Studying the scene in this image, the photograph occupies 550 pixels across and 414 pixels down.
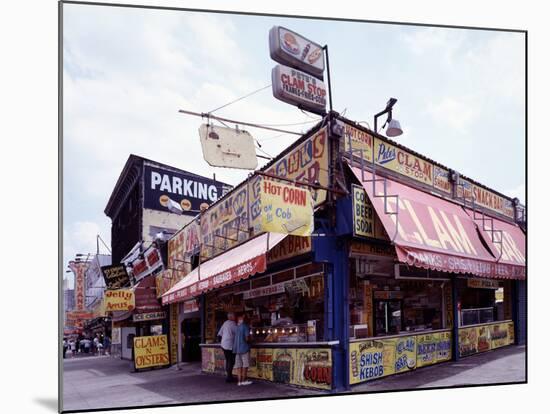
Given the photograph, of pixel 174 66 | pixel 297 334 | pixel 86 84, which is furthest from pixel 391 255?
pixel 86 84

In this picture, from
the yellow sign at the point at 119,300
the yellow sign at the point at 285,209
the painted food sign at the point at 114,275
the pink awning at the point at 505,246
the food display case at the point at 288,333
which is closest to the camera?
the yellow sign at the point at 285,209

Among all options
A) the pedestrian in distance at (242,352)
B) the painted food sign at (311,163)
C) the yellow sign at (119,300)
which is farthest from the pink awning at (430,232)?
the yellow sign at (119,300)

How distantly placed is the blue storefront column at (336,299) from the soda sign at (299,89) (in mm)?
2338

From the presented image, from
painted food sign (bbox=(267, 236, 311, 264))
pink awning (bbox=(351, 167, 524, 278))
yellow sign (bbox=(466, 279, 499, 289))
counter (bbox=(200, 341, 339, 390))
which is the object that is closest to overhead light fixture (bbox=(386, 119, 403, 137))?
pink awning (bbox=(351, 167, 524, 278))

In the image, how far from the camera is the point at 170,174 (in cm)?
2336

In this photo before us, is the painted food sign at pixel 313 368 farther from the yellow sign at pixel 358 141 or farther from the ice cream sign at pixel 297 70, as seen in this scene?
the ice cream sign at pixel 297 70

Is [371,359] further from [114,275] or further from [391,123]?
[114,275]

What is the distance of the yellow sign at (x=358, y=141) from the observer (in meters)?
9.87

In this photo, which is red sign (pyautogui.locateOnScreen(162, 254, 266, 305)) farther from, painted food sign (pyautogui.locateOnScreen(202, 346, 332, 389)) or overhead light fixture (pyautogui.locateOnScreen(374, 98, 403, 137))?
overhead light fixture (pyautogui.locateOnScreen(374, 98, 403, 137))

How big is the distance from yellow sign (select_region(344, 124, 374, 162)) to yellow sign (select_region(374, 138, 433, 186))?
0.77 ft

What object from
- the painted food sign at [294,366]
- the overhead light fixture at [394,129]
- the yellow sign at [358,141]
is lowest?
the painted food sign at [294,366]

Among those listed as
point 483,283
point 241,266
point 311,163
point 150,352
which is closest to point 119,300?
point 150,352

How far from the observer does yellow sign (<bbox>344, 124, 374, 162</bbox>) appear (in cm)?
987

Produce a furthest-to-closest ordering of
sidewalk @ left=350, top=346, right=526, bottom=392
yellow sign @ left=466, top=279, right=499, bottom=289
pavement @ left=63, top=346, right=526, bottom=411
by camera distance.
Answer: yellow sign @ left=466, top=279, right=499, bottom=289, sidewalk @ left=350, top=346, right=526, bottom=392, pavement @ left=63, top=346, right=526, bottom=411
